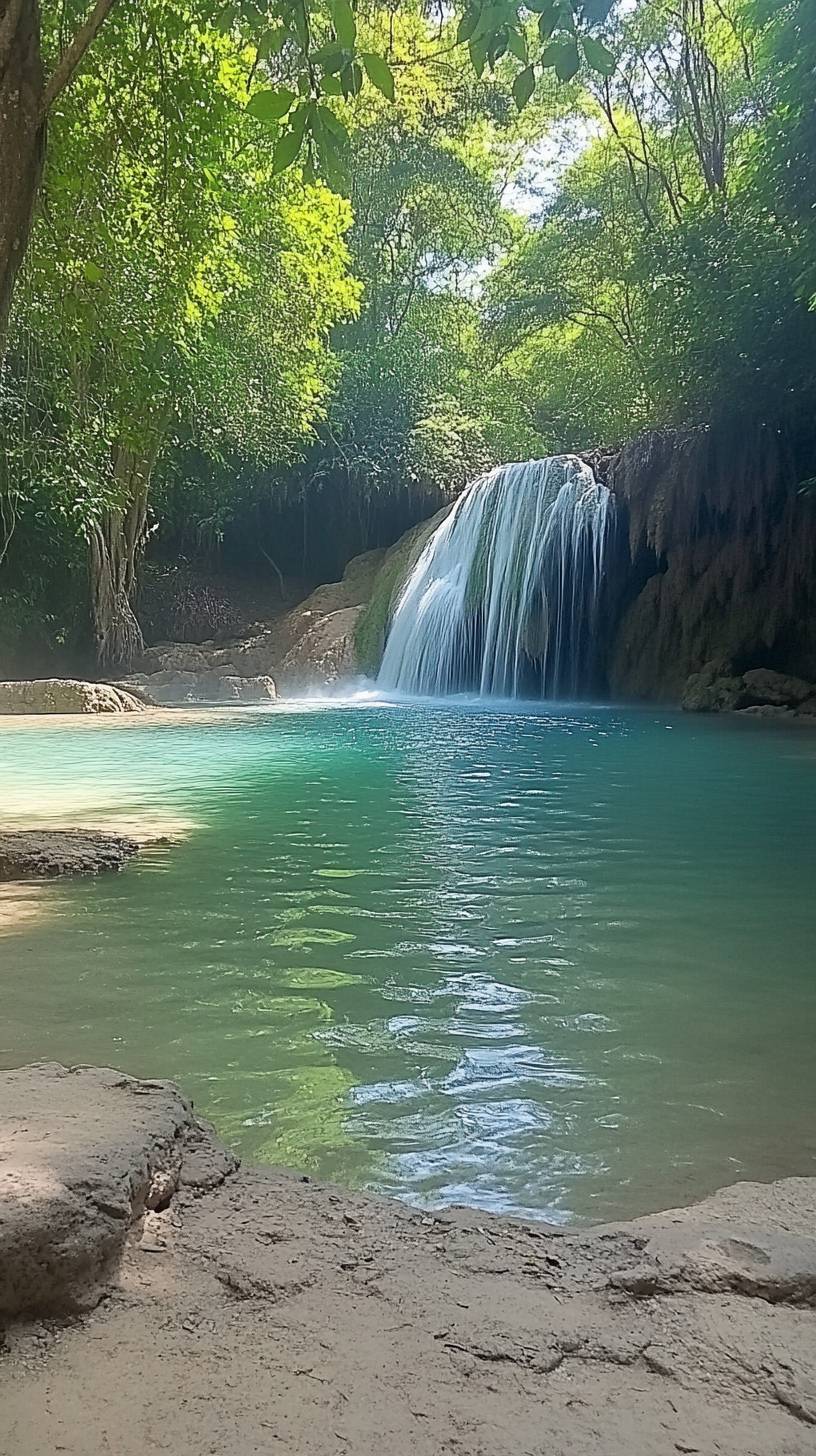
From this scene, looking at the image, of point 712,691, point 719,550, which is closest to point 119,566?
point 719,550

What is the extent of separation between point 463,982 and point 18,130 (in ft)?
8.33

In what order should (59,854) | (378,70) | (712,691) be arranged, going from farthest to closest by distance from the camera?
(712,691) < (59,854) < (378,70)

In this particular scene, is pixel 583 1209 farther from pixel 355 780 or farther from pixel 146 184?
pixel 146 184

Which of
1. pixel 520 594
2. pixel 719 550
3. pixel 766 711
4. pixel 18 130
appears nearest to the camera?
pixel 18 130

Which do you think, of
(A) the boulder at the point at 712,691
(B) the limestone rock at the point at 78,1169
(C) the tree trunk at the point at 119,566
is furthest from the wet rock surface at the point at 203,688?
(B) the limestone rock at the point at 78,1169

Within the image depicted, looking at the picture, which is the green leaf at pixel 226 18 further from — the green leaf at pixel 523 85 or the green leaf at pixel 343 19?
the green leaf at pixel 523 85

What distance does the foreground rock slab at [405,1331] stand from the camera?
3.78ft

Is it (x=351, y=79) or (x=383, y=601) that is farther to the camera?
(x=383, y=601)

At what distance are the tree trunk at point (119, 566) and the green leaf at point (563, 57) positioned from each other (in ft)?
54.7

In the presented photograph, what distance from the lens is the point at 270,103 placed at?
2535 mm

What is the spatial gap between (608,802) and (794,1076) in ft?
14.0

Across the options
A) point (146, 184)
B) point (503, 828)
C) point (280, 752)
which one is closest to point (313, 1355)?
point (503, 828)

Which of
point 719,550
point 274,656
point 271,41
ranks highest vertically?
point 719,550

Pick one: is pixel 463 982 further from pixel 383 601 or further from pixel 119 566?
pixel 383 601
